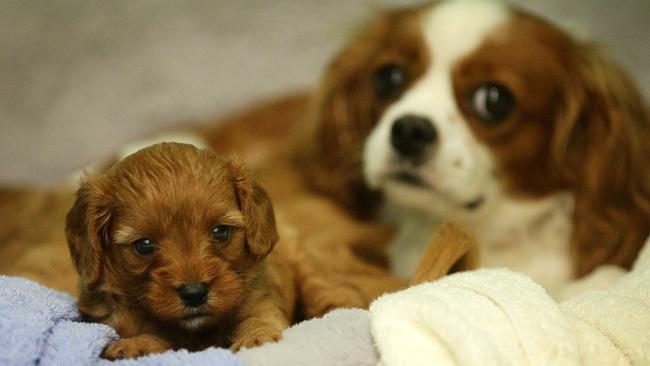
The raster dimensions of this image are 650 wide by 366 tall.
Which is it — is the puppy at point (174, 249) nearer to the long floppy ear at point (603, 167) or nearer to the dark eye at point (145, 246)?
the dark eye at point (145, 246)

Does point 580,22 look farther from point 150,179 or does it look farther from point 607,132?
point 150,179

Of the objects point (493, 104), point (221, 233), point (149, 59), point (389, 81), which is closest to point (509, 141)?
point (493, 104)

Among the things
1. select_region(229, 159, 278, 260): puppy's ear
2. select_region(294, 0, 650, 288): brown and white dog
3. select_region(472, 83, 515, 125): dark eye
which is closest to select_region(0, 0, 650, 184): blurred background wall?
select_region(294, 0, 650, 288): brown and white dog

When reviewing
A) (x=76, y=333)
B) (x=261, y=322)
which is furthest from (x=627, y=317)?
(x=76, y=333)

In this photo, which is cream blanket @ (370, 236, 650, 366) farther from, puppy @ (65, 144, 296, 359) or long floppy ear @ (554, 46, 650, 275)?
long floppy ear @ (554, 46, 650, 275)

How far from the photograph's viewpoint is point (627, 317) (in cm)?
130

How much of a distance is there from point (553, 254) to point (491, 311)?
3.43 feet

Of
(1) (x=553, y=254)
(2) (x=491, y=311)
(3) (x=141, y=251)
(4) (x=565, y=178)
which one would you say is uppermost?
(3) (x=141, y=251)

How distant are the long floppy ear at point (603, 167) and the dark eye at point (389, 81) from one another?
45 centimetres

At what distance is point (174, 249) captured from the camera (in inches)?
42.7

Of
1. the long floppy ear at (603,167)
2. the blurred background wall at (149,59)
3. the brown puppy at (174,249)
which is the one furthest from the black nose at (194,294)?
the blurred background wall at (149,59)

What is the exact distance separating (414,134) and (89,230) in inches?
37.9

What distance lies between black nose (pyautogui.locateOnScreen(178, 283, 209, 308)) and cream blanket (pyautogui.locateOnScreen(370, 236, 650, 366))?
0.26 m

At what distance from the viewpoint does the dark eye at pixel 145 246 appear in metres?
1.10
